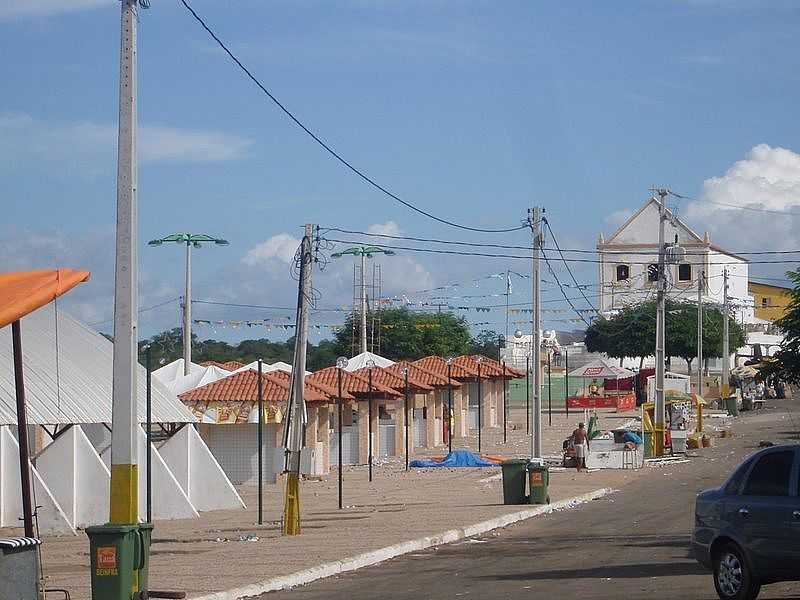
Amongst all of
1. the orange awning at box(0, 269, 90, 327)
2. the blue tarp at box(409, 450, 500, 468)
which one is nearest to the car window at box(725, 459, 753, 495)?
the orange awning at box(0, 269, 90, 327)

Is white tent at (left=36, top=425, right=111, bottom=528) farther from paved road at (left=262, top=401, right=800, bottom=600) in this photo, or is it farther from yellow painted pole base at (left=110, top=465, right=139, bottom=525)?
yellow painted pole base at (left=110, top=465, right=139, bottom=525)

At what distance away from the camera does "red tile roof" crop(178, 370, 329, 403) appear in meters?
42.0

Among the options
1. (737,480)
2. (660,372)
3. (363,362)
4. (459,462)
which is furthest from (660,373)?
(737,480)

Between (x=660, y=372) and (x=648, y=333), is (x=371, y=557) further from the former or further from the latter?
(x=648, y=333)

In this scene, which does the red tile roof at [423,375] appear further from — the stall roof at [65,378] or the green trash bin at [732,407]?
the stall roof at [65,378]

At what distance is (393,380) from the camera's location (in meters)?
54.5

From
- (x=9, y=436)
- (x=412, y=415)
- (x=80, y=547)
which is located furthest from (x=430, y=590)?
(x=412, y=415)

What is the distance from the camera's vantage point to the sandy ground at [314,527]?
60.6ft

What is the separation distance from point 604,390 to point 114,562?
300ft

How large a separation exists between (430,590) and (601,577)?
2.20m

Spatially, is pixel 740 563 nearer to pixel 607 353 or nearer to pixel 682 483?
pixel 682 483

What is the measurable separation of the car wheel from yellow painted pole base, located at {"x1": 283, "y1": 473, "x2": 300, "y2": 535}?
1120 cm

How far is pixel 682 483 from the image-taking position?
36.8 metres

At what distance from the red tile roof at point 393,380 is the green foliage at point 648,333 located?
51085 mm
